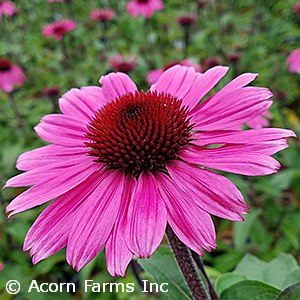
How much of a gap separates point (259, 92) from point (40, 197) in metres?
0.35

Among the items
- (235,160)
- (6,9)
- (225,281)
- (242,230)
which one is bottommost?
(242,230)

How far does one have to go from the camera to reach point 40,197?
0.61 m

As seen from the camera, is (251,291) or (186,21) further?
(186,21)

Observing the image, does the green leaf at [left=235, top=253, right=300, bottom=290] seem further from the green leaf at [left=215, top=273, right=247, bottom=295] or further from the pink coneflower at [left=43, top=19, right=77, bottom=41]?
the pink coneflower at [left=43, top=19, right=77, bottom=41]

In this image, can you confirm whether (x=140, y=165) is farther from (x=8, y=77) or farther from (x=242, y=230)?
Result: (x=8, y=77)

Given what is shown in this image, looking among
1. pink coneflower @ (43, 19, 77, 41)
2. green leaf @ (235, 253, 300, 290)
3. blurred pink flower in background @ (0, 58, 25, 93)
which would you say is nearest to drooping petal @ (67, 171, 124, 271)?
green leaf @ (235, 253, 300, 290)

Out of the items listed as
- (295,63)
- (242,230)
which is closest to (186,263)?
(242,230)

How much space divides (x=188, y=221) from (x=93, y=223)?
0.13 m

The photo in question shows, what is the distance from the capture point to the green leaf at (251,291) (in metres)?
0.67

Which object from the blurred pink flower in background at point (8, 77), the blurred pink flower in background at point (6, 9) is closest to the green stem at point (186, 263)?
the blurred pink flower in background at point (8, 77)

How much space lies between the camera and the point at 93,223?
566mm

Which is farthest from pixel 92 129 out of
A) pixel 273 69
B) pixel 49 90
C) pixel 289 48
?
pixel 289 48

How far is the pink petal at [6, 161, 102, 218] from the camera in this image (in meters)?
0.60

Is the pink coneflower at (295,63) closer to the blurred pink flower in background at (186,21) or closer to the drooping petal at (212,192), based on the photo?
the blurred pink flower in background at (186,21)
